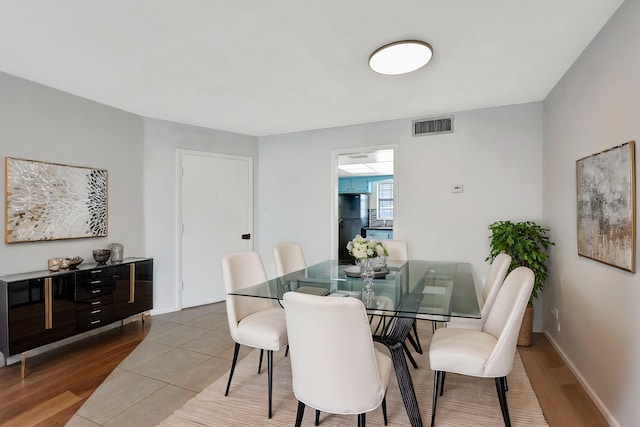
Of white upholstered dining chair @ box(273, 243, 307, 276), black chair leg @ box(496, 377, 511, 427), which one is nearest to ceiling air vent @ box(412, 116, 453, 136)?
white upholstered dining chair @ box(273, 243, 307, 276)

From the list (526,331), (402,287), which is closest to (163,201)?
(402,287)

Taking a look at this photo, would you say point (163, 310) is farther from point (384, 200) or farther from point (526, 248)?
point (384, 200)

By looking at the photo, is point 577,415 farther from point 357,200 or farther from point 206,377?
point 357,200

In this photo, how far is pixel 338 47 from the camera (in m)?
2.26

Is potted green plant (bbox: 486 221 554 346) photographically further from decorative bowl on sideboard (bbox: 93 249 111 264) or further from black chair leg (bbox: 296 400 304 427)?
decorative bowl on sideboard (bbox: 93 249 111 264)

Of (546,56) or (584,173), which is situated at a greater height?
(546,56)

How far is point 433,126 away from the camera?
3.86 m

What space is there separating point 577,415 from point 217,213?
421 cm

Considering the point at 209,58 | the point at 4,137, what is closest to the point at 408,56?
the point at 209,58

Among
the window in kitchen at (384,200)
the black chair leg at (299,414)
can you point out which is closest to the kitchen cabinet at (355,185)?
the window in kitchen at (384,200)

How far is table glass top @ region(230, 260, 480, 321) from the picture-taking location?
1.85 m

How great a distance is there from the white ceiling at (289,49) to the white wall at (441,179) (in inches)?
16.5

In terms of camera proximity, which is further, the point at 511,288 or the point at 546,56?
the point at 546,56

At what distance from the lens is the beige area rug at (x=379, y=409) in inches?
75.9
